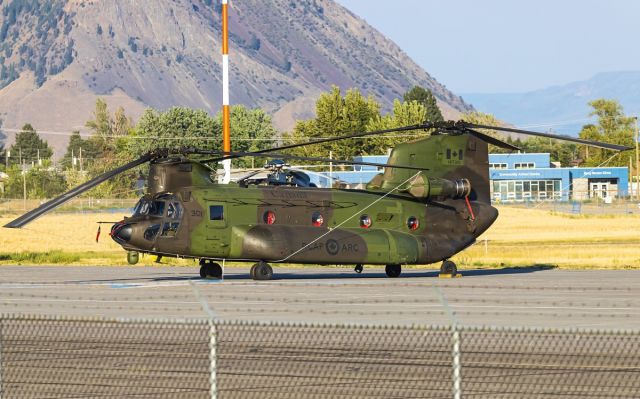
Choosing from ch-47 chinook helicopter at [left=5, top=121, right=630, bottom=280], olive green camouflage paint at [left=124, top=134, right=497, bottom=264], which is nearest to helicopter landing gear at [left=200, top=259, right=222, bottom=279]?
ch-47 chinook helicopter at [left=5, top=121, right=630, bottom=280]

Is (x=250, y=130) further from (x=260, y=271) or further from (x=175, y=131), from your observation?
(x=260, y=271)

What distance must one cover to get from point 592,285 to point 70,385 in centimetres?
1810

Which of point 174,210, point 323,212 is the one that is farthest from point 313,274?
point 174,210

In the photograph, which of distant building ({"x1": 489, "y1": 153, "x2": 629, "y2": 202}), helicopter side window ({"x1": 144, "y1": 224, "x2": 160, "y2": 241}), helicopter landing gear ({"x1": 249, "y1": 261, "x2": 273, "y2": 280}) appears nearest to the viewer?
helicopter side window ({"x1": 144, "y1": 224, "x2": 160, "y2": 241})

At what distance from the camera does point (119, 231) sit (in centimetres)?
3056

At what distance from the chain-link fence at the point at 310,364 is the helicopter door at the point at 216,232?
37.2 ft

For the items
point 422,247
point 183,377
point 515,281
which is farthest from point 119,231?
point 183,377

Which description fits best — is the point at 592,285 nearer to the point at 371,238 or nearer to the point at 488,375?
the point at 371,238

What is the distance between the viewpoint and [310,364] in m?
16.2

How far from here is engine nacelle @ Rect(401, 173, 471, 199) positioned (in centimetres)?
3400

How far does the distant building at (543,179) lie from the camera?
137m

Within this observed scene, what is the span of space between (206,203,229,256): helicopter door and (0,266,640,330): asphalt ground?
0.94 metres

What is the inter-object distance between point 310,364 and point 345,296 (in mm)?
10805

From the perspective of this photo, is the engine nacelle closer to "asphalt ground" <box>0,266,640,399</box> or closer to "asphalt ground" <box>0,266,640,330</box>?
"asphalt ground" <box>0,266,640,330</box>
